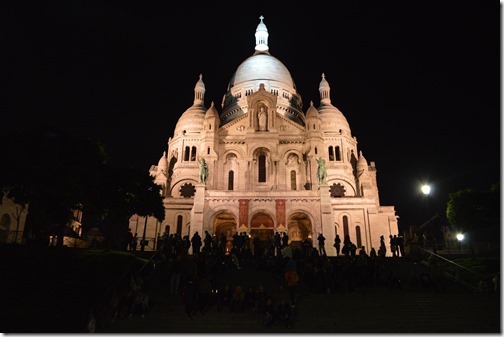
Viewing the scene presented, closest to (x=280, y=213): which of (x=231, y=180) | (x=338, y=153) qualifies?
(x=231, y=180)

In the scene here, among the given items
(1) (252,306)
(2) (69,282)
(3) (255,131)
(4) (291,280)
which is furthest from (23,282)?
(3) (255,131)

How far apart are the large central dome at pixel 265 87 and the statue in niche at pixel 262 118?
11246mm

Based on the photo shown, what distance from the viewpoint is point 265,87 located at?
61.0 meters

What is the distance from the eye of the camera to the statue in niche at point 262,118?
46094 mm

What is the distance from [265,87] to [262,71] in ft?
13.9

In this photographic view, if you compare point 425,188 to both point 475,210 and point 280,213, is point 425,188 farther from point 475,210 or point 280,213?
point 475,210

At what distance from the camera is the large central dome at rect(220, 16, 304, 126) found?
59.3 m

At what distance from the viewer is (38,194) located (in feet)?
77.4

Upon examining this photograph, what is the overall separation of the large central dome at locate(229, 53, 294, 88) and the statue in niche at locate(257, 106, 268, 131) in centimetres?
1717

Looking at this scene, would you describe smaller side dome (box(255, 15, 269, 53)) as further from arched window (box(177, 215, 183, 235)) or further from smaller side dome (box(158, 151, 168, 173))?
arched window (box(177, 215, 183, 235))

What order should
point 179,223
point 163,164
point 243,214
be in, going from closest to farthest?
point 243,214
point 179,223
point 163,164

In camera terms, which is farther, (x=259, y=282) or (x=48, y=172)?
(x=48, y=172)

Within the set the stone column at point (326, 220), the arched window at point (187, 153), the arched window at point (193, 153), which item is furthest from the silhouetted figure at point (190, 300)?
the arched window at point (187, 153)

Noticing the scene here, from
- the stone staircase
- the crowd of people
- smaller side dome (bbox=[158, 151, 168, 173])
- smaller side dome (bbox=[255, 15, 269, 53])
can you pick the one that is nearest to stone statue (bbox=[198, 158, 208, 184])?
the crowd of people
